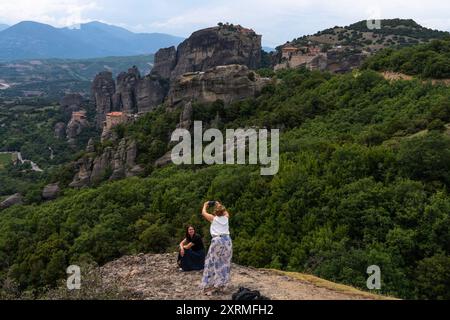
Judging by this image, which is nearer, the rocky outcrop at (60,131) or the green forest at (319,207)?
the green forest at (319,207)

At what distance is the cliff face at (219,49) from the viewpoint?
266 ft

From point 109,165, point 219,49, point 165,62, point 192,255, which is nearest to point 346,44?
point 219,49

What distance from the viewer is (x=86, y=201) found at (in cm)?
3120

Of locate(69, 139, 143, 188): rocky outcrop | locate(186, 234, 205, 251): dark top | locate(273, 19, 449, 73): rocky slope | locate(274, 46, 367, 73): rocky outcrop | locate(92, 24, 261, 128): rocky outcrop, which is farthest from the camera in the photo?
locate(92, 24, 261, 128): rocky outcrop

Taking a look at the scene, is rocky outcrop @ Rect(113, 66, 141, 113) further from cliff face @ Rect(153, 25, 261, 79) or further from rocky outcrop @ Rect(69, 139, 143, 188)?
rocky outcrop @ Rect(69, 139, 143, 188)

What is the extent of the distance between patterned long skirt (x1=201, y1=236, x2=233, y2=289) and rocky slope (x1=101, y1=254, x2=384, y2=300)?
33 cm

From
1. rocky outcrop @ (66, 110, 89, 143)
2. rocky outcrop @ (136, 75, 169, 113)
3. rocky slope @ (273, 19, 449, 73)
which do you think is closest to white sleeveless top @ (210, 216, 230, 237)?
rocky slope @ (273, 19, 449, 73)

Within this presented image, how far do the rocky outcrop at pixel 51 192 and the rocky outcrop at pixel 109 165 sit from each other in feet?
4.84

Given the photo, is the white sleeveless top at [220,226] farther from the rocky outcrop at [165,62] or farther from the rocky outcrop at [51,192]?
the rocky outcrop at [165,62]

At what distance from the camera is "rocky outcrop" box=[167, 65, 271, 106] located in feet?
150

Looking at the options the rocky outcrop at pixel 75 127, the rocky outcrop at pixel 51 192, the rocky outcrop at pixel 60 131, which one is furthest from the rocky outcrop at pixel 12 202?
the rocky outcrop at pixel 60 131

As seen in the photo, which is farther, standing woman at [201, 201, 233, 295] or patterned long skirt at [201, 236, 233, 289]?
patterned long skirt at [201, 236, 233, 289]

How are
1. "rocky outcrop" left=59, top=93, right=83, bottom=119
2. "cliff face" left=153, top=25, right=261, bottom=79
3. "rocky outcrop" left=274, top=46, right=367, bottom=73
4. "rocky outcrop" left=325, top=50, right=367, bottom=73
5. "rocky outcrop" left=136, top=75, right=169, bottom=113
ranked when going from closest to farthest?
1. "rocky outcrop" left=325, top=50, right=367, bottom=73
2. "rocky outcrop" left=274, top=46, right=367, bottom=73
3. "cliff face" left=153, top=25, right=261, bottom=79
4. "rocky outcrop" left=136, top=75, right=169, bottom=113
5. "rocky outcrop" left=59, top=93, right=83, bottom=119
